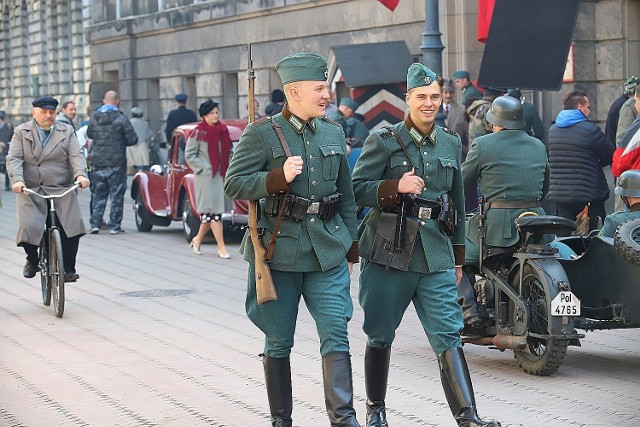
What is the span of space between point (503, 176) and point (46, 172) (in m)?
4.63

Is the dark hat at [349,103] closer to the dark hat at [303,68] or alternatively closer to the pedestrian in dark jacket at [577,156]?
the pedestrian in dark jacket at [577,156]

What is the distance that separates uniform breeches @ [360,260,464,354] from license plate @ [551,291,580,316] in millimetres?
1574

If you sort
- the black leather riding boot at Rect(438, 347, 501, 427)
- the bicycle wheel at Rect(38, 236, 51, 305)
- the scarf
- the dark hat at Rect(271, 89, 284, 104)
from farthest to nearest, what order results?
1. the dark hat at Rect(271, 89, 284, 104)
2. the scarf
3. the bicycle wheel at Rect(38, 236, 51, 305)
4. the black leather riding boot at Rect(438, 347, 501, 427)

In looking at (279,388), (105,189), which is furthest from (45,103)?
(105,189)

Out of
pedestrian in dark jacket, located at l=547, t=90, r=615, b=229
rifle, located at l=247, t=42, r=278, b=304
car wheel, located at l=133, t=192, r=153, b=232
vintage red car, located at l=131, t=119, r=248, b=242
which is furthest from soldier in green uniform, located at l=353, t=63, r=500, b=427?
car wheel, located at l=133, t=192, r=153, b=232

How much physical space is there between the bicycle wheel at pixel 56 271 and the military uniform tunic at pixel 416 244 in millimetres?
5060

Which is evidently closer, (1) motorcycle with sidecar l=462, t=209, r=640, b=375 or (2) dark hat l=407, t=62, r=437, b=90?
(2) dark hat l=407, t=62, r=437, b=90

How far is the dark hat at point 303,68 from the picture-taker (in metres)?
6.53

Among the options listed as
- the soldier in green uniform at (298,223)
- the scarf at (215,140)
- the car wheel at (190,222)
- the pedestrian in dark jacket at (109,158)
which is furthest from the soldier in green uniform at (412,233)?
the pedestrian in dark jacket at (109,158)

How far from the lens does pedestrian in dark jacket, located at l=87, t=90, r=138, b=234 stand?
65.9 feet

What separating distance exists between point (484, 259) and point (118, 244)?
978 cm

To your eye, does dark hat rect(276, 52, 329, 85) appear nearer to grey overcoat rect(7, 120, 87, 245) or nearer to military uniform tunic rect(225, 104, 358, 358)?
military uniform tunic rect(225, 104, 358, 358)

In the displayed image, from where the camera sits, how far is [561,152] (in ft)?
41.2

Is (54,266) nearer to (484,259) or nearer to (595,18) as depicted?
(484,259)
